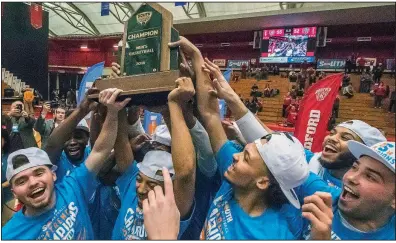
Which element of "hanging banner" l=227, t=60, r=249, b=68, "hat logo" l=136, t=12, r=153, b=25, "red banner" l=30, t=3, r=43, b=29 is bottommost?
"hat logo" l=136, t=12, r=153, b=25

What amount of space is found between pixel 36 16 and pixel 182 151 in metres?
1.21

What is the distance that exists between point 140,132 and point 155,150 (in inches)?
11.9

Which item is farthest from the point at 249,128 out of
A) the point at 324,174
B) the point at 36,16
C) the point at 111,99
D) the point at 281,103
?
the point at 281,103

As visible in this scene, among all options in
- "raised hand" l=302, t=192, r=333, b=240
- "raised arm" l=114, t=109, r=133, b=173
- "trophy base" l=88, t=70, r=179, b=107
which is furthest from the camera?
"raised arm" l=114, t=109, r=133, b=173

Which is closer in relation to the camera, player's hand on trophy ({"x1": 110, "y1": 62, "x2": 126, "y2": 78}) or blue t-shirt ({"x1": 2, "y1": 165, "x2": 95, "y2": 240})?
blue t-shirt ({"x1": 2, "y1": 165, "x2": 95, "y2": 240})

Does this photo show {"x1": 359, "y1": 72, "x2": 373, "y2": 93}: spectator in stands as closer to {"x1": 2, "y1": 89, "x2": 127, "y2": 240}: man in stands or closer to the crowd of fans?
the crowd of fans

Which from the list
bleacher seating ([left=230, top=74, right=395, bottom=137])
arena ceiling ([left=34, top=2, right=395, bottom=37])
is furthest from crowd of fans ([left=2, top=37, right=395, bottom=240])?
arena ceiling ([left=34, top=2, right=395, bottom=37])

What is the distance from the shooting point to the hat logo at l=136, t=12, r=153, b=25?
1.22 meters

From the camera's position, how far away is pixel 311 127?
2.95 meters

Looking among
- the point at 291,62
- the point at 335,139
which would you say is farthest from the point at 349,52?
the point at 335,139

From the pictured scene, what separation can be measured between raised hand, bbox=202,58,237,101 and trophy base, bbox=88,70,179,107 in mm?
179

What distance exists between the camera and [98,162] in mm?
1291

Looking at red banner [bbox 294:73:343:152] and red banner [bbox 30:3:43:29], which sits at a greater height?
red banner [bbox 30:3:43:29]

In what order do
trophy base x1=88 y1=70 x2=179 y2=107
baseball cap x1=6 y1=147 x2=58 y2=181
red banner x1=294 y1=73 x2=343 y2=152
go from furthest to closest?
red banner x1=294 y1=73 x2=343 y2=152 < baseball cap x1=6 y1=147 x2=58 y2=181 < trophy base x1=88 y1=70 x2=179 y2=107
